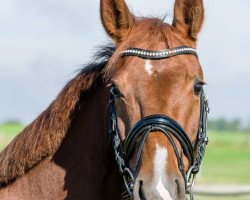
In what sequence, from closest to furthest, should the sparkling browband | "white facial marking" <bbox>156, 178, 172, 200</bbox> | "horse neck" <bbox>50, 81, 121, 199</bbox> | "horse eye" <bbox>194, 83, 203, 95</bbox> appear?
1. "white facial marking" <bbox>156, 178, 172, 200</bbox>
2. "horse eye" <bbox>194, 83, 203, 95</bbox>
3. the sparkling browband
4. "horse neck" <bbox>50, 81, 121, 199</bbox>

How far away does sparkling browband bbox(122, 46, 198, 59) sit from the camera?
15.1 ft

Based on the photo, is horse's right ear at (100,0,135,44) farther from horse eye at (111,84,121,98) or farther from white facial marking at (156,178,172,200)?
white facial marking at (156,178,172,200)

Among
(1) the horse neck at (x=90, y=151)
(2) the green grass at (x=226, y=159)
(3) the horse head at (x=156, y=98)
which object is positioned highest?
(3) the horse head at (x=156, y=98)

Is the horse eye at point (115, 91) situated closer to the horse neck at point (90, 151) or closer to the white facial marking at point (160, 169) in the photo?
the horse neck at point (90, 151)

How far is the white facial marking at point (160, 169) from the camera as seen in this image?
4.09m

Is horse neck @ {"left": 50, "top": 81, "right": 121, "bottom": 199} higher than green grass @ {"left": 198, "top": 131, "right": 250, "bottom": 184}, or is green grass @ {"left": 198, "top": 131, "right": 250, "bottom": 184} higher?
horse neck @ {"left": 50, "top": 81, "right": 121, "bottom": 199}

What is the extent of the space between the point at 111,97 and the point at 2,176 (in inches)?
41.1

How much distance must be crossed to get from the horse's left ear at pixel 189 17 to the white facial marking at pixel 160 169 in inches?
40.2

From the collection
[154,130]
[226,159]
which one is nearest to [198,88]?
[154,130]

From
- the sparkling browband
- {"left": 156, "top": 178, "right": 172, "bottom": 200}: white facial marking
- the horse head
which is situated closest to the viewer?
{"left": 156, "top": 178, "right": 172, "bottom": 200}: white facial marking

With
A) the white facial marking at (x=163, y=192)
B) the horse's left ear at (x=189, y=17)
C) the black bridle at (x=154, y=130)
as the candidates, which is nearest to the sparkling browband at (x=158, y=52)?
the black bridle at (x=154, y=130)

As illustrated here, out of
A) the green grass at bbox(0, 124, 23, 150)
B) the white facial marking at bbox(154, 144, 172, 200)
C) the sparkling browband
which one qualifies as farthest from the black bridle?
the green grass at bbox(0, 124, 23, 150)

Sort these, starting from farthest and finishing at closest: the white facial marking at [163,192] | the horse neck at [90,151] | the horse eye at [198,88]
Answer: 1. the horse neck at [90,151]
2. the horse eye at [198,88]
3. the white facial marking at [163,192]

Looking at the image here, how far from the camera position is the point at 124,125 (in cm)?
453
